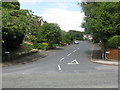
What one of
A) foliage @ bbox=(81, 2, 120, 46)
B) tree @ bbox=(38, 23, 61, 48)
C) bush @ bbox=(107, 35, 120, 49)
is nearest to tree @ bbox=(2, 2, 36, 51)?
foliage @ bbox=(81, 2, 120, 46)

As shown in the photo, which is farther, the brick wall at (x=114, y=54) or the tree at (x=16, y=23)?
the brick wall at (x=114, y=54)

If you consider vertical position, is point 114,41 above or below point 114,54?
above

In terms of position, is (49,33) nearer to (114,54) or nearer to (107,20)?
(107,20)

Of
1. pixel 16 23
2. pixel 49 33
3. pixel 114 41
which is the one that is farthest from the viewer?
pixel 49 33

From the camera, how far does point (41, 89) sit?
330 inches

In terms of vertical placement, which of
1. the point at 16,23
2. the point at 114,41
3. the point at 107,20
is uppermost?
the point at 107,20

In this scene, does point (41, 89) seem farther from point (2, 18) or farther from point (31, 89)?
point (2, 18)

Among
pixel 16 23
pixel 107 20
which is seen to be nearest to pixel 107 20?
pixel 107 20

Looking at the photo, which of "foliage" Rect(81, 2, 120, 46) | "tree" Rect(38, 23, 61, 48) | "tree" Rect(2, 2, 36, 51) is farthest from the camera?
"tree" Rect(38, 23, 61, 48)

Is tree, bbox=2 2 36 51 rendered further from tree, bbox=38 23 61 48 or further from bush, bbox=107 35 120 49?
tree, bbox=38 23 61 48

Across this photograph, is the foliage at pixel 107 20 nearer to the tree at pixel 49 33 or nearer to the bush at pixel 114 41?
the bush at pixel 114 41

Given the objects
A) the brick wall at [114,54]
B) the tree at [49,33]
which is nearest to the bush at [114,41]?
the brick wall at [114,54]

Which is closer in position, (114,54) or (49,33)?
(114,54)

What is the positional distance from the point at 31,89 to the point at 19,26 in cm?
1092
